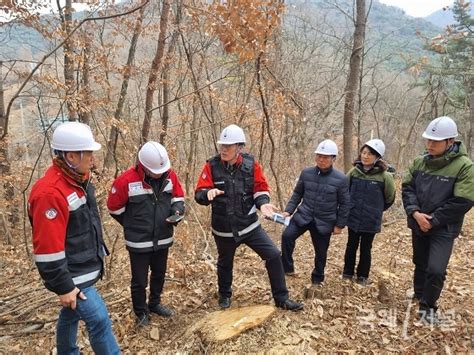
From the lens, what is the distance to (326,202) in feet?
14.3

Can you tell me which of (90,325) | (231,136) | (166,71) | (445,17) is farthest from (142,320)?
(445,17)

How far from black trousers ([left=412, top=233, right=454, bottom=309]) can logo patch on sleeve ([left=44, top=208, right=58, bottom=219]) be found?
3.55 metres

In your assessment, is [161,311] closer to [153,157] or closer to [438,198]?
[153,157]

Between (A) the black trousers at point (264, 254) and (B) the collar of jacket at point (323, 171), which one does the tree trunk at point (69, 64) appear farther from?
(B) the collar of jacket at point (323, 171)

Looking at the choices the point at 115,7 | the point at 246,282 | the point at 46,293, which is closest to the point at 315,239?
the point at 246,282

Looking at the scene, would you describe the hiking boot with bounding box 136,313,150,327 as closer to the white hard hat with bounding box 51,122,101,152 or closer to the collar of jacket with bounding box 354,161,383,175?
the white hard hat with bounding box 51,122,101,152

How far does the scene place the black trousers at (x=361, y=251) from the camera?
4.63 m

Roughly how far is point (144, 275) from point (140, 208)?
0.71 metres

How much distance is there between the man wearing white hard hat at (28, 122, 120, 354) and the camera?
242cm

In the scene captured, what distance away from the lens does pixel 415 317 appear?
3961 mm

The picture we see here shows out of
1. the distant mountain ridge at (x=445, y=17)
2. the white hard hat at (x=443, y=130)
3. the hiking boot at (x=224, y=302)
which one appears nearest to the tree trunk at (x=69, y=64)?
the hiking boot at (x=224, y=302)

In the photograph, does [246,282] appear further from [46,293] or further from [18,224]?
[18,224]

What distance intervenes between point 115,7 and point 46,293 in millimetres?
6072

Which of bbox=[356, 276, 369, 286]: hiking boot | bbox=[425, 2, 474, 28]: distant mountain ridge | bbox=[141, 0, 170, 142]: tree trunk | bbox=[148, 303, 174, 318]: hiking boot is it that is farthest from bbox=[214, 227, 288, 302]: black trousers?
bbox=[425, 2, 474, 28]: distant mountain ridge
